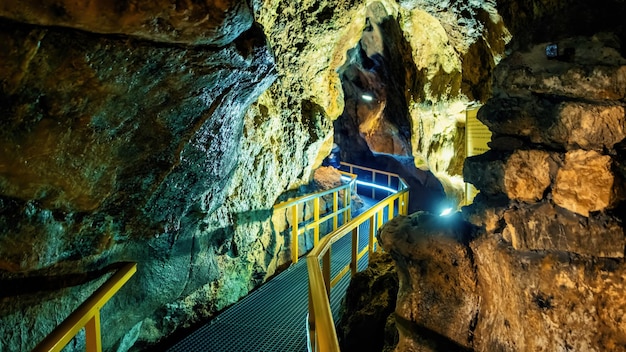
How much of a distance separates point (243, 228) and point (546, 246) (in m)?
4.27

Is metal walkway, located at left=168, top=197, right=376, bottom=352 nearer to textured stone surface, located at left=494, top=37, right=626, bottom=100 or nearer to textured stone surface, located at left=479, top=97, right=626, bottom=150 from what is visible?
textured stone surface, located at left=479, top=97, right=626, bottom=150

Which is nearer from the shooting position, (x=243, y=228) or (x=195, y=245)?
(x=195, y=245)

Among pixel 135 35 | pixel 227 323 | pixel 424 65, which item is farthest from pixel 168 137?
pixel 424 65

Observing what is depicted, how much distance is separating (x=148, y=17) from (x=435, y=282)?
111 inches

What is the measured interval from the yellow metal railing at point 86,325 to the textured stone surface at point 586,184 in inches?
120

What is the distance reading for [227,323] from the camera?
427 centimetres

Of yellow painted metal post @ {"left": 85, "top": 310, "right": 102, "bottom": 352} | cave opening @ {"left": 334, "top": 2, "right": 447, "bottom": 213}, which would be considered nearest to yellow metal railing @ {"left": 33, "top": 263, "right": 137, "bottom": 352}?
yellow painted metal post @ {"left": 85, "top": 310, "right": 102, "bottom": 352}

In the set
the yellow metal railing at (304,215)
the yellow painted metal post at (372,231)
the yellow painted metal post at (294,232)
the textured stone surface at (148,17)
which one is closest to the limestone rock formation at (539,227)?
the yellow painted metal post at (372,231)

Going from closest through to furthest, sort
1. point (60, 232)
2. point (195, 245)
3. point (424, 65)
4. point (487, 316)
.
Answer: point (487, 316) < point (60, 232) < point (195, 245) < point (424, 65)

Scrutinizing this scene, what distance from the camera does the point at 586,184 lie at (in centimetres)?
227

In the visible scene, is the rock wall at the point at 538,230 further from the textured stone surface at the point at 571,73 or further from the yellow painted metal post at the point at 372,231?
the yellow painted metal post at the point at 372,231

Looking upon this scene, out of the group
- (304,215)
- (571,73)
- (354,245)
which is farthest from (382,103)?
(571,73)

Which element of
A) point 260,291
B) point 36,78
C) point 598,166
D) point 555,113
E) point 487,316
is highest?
point 36,78

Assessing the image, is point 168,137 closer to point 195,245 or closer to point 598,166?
point 195,245
